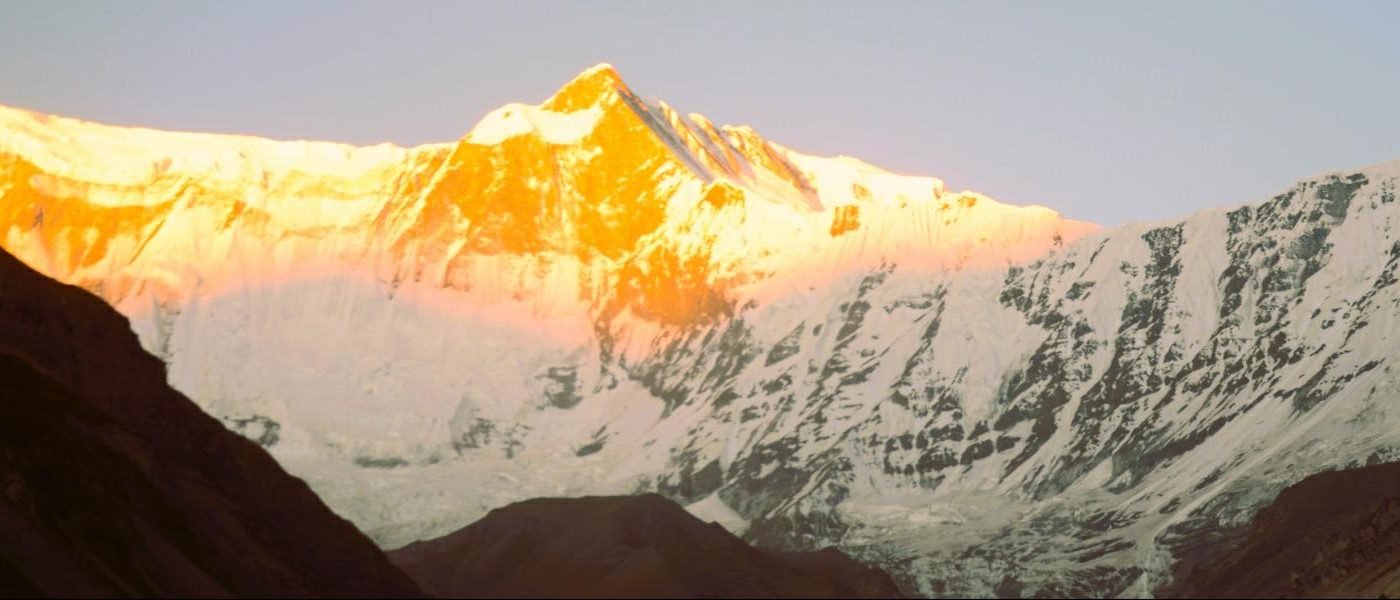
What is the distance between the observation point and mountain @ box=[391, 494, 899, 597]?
549 feet

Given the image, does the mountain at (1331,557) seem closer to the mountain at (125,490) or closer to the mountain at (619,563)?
the mountain at (619,563)

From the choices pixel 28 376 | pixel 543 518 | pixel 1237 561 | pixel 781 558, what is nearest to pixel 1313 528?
pixel 1237 561

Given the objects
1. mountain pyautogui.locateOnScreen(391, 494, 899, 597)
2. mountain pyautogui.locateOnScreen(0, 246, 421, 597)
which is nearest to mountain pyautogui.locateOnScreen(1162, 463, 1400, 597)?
mountain pyautogui.locateOnScreen(391, 494, 899, 597)

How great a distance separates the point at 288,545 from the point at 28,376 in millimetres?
15444

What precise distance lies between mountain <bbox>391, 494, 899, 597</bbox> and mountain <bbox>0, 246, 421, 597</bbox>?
751 inches

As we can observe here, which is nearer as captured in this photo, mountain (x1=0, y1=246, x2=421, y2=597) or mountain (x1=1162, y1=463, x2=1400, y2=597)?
mountain (x1=0, y1=246, x2=421, y2=597)

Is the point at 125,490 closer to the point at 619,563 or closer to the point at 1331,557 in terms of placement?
the point at 619,563

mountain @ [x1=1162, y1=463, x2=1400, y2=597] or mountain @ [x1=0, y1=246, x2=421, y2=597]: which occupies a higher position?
mountain @ [x1=0, y1=246, x2=421, y2=597]

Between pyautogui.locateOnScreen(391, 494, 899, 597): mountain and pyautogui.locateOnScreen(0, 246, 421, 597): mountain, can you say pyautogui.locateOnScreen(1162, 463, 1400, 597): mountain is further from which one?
pyautogui.locateOnScreen(0, 246, 421, 597): mountain

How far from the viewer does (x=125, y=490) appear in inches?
5271

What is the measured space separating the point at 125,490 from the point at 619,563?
43.5 metres

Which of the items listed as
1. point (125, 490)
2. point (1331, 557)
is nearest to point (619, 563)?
point (1331, 557)

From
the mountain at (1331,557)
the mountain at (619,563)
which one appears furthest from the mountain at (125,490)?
the mountain at (1331,557)

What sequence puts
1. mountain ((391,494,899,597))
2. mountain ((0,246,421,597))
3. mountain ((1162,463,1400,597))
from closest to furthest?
mountain ((0,246,421,597)), mountain ((1162,463,1400,597)), mountain ((391,494,899,597))
